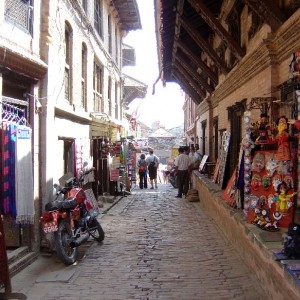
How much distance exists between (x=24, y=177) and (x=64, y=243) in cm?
120

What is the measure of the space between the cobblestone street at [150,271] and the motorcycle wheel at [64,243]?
0.50ft

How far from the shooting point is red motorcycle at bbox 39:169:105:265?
6176 millimetres

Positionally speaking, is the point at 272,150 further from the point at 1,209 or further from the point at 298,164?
the point at 1,209

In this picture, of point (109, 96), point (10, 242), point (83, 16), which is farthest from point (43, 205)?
point (109, 96)

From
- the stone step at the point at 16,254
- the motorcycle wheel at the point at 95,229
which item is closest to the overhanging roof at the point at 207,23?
the motorcycle wheel at the point at 95,229

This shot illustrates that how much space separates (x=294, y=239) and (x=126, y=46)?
22.8 metres

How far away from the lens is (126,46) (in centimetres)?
2570

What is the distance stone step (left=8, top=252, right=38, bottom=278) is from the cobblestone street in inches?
3.4

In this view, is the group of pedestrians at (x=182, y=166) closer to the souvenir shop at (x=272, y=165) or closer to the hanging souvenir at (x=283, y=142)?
the souvenir shop at (x=272, y=165)

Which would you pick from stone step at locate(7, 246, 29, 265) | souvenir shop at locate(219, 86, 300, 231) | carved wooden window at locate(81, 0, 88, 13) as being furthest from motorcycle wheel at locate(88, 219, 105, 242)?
carved wooden window at locate(81, 0, 88, 13)

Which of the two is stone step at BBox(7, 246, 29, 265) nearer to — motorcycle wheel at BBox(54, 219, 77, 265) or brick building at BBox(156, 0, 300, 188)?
motorcycle wheel at BBox(54, 219, 77, 265)

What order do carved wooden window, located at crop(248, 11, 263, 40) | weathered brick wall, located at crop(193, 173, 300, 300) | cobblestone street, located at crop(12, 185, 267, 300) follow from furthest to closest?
1. carved wooden window, located at crop(248, 11, 263, 40)
2. cobblestone street, located at crop(12, 185, 267, 300)
3. weathered brick wall, located at crop(193, 173, 300, 300)

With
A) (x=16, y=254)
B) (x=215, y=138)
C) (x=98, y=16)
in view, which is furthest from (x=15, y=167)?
(x=98, y=16)

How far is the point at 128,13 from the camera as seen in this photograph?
727 inches
